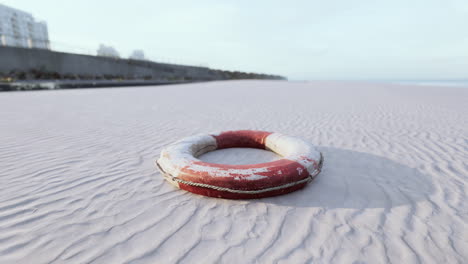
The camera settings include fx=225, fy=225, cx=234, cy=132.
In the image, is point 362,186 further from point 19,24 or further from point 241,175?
point 19,24

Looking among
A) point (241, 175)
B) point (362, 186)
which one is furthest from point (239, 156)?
point (362, 186)

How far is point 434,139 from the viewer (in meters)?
4.48

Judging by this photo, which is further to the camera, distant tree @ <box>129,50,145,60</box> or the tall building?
the tall building

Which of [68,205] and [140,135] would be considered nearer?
[68,205]

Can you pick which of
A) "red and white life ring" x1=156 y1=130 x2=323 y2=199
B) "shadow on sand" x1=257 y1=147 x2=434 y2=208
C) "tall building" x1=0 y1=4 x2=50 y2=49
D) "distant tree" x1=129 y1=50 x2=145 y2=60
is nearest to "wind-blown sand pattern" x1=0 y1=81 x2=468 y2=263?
"shadow on sand" x1=257 y1=147 x2=434 y2=208

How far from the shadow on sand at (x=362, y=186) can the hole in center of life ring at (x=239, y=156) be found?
92 centimetres

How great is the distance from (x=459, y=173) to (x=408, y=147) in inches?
42.2

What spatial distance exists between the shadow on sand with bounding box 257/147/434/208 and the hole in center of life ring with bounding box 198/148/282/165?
3.01ft

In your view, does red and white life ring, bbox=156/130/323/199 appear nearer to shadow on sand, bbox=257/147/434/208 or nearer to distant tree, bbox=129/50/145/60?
shadow on sand, bbox=257/147/434/208

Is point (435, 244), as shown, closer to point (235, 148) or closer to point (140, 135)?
point (235, 148)

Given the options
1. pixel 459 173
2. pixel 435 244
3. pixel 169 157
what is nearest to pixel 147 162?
pixel 169 157

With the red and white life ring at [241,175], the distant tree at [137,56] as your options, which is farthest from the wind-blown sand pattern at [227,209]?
the distant tree at [137,56]

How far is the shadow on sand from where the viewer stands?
7.76ft

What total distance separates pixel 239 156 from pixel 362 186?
1.80m
